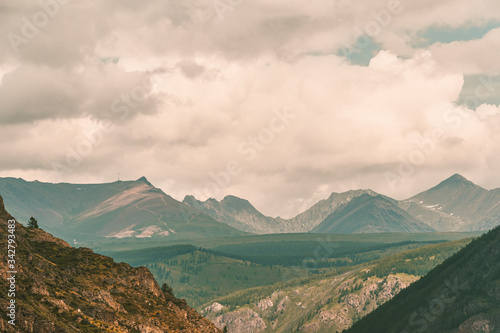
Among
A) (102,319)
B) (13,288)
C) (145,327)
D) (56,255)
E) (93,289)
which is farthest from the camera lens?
(56,255)

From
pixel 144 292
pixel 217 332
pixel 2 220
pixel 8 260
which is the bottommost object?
pixel 217 332

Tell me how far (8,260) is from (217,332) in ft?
263

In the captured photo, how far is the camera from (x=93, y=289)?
179375 mm

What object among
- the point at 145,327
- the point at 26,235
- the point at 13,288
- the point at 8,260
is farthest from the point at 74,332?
the point at 26,235

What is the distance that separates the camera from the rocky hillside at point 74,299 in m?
130

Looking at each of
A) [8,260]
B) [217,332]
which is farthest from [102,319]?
[217,332]

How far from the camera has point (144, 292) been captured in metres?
200

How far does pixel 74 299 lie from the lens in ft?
524

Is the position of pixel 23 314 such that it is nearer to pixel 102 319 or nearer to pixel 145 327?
pixel 102 319

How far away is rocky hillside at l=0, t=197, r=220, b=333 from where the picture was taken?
12950 cm

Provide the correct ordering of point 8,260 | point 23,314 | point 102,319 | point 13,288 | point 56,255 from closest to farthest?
point 23,314
point 13,288
point 8,260
point 102,319
point 56,255

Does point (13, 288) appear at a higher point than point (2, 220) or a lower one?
lower

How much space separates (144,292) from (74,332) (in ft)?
219

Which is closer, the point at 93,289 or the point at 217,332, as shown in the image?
the point at 93,289
